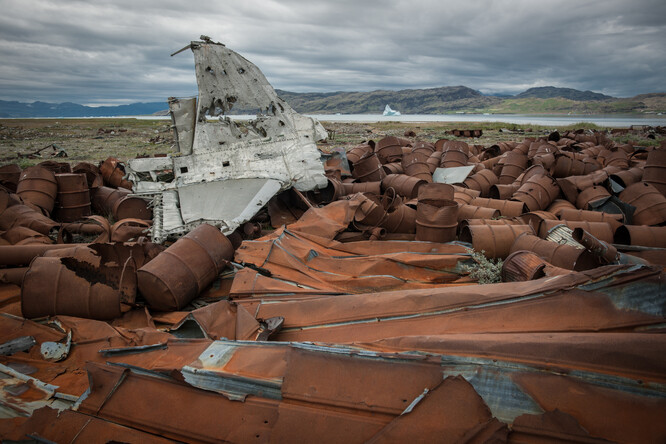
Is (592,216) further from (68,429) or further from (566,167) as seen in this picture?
(68,429)

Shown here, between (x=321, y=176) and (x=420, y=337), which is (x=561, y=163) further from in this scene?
(x=420, y=337)

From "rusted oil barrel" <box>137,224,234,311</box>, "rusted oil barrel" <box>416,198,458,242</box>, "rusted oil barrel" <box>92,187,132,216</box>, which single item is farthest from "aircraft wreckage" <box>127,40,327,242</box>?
"rusted oil barrel" <box>416,198,458,242</box>

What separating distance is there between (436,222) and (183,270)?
319cm

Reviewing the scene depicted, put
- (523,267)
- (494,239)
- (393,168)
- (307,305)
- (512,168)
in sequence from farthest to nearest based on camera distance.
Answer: (393,168) → (512,168) → (494,239) → (523,267) → (307,305)

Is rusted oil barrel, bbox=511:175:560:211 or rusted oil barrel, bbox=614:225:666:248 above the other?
rusted oil barrel, bbox=511:175:560:211

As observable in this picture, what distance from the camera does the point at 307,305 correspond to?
9.10 feet

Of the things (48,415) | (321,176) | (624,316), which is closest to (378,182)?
(321,176)

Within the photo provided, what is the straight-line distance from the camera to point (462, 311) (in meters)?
2.17

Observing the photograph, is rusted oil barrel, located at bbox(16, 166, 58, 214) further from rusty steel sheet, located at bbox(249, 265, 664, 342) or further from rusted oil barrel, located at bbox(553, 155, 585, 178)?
rusted oil barrel, located at bbox(553, 155, 585, 178)

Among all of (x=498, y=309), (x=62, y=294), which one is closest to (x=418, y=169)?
(x=498, y=309)

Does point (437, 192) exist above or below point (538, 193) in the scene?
above

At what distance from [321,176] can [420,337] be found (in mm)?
5165

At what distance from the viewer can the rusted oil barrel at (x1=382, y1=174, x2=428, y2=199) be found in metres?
6.77

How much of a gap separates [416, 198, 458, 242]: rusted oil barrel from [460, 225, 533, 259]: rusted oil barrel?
13.1 inches
